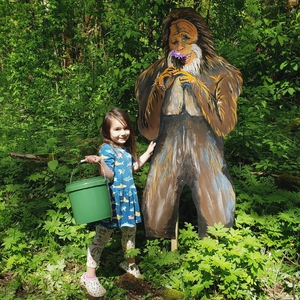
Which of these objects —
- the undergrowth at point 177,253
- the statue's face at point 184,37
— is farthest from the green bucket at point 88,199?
the statue's face at point 184,37

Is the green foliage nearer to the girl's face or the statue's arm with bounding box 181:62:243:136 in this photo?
the girl's face

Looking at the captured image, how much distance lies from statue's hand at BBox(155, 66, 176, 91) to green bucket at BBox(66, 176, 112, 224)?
3.43 feet

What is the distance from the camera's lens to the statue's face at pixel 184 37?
2750 millimetres

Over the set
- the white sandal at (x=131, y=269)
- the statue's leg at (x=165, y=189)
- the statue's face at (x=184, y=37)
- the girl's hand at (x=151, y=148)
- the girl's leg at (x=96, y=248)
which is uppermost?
the statue's face at (x=184, y=37)

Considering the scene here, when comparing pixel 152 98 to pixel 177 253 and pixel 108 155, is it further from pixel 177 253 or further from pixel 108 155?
pixel 177 253

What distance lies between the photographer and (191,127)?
8.87ft

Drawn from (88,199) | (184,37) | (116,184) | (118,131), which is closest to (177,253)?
(116,184)

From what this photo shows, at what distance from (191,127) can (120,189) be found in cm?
78

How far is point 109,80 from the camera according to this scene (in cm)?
448

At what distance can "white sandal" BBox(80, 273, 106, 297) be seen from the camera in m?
2.54

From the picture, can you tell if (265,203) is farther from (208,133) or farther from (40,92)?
(40,92)

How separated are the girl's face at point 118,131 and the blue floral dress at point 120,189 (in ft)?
0.23

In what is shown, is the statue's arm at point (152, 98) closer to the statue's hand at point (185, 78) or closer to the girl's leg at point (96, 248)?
the statue's hand at point (185, 78)

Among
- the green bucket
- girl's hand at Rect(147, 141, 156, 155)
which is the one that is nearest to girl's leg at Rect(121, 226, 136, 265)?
the green bucket
